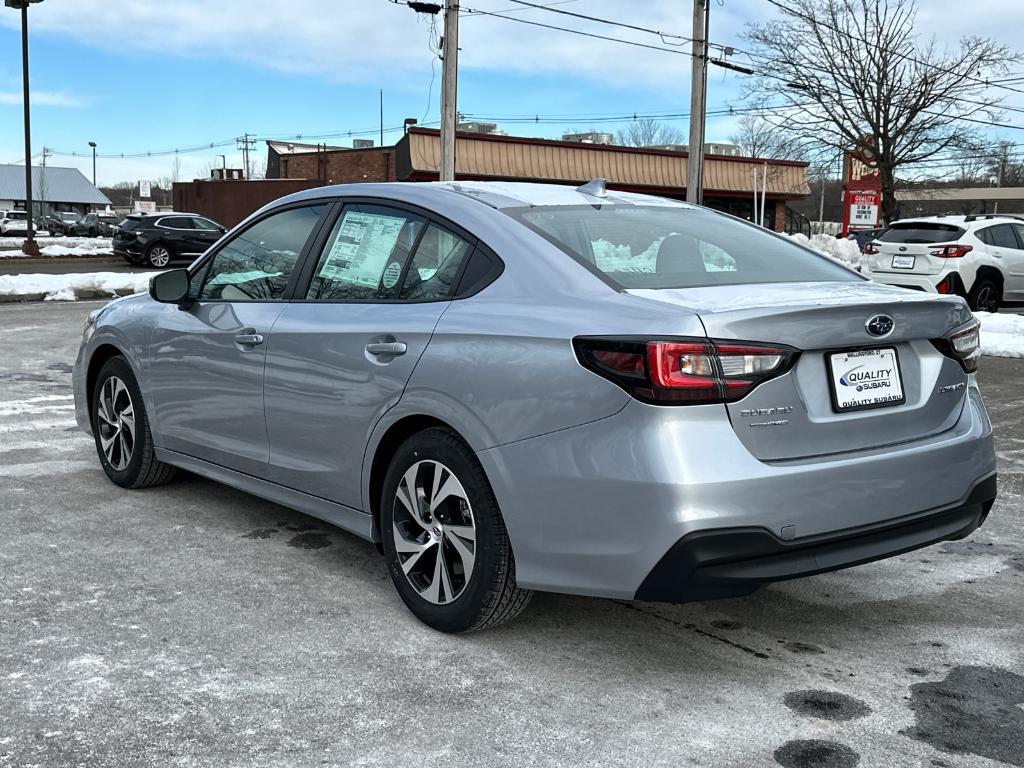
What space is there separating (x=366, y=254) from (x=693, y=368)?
1696 millimetres

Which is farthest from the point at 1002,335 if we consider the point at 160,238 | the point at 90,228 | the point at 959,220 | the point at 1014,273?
the point at 90,228

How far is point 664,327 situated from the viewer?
10.3 feet

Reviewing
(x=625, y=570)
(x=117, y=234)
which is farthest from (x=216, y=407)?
(x=117, y=234)

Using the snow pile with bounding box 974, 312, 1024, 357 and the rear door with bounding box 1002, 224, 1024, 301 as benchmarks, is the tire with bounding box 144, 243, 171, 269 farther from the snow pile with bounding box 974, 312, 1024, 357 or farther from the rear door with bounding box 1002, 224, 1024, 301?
the snow pile with bounding box 974, 312, 1024, 357

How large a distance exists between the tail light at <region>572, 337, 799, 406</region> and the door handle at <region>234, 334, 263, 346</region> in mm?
1946

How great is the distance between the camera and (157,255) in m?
31.0

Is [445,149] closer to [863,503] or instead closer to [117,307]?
[117,307]

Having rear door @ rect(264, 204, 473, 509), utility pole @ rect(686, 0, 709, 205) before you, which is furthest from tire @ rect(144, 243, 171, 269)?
rear door @ rect(264, 204, 473, 509)

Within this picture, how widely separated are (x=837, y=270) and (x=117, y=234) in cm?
3001

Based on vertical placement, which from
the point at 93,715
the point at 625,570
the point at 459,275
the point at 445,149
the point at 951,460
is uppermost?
the point at 445,149

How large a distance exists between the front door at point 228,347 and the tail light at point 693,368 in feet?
6.44

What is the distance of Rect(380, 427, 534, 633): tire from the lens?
3557 millimetres

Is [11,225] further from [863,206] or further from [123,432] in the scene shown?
[123,432]

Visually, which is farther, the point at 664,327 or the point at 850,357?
the point at 850,357
